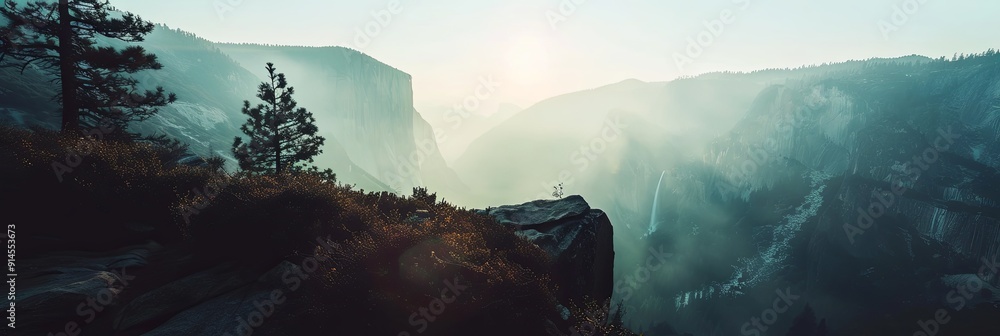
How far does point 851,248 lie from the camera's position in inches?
6024

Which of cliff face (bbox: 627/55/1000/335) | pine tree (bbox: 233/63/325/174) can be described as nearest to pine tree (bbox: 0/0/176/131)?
pine tree (bbox: 233/63/325/174)

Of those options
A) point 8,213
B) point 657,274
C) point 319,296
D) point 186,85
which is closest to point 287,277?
point 319,296

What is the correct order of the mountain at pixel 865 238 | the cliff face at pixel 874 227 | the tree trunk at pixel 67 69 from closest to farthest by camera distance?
the tree trunk at pixel 67 69 < the mountain at pixel 865 238 < the cliff face at pixel 874 227

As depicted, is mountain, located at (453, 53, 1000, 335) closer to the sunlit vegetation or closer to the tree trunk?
the sunlit vegetation

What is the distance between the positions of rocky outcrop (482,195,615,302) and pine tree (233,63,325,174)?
19063mm

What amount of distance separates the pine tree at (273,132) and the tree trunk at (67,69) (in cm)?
1247

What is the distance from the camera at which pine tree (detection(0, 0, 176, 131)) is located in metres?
13.9

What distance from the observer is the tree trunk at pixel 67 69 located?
574 inches

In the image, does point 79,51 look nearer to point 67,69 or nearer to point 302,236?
point 67,69

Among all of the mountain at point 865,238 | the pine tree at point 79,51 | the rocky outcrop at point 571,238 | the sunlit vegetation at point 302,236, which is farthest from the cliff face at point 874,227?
the pine tree at point 79,51

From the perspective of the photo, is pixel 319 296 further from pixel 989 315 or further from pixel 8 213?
pixel 989 315

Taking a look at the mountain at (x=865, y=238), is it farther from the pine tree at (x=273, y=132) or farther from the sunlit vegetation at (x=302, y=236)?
the sunlit vegetation at (x=302, y=236)

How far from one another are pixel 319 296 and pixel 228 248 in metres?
4.15

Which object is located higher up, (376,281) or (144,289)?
(376,281)
